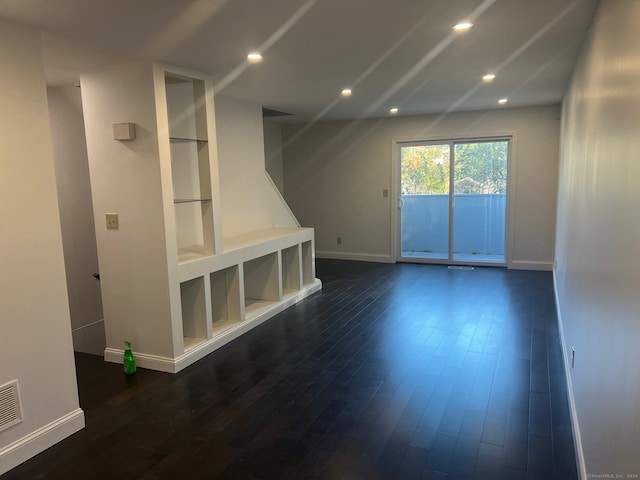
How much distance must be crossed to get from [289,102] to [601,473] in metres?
4.82

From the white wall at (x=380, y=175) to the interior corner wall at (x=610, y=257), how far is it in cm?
410

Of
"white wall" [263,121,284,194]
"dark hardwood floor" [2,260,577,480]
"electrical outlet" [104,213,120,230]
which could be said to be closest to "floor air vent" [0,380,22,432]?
"dark hardwood floor" [2,260,577,480]

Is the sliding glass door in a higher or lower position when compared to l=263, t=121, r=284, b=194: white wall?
lower

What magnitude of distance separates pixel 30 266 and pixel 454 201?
6.03 m

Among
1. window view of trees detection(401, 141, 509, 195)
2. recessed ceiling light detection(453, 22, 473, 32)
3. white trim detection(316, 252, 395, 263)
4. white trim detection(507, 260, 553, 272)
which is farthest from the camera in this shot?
white trim detection(316, 252, 395, 263)

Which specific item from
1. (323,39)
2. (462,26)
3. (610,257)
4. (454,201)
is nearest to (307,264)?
(454,201)

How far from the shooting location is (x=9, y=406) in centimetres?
236

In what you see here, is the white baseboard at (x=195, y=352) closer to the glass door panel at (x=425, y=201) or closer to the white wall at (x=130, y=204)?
the white wall at (x=130, y=204)

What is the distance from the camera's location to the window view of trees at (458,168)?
22.4 feet

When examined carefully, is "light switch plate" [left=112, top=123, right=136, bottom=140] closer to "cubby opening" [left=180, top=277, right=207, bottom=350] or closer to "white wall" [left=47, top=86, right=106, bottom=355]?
"white wall" [left=47, top=86, right=106, bottom=355]

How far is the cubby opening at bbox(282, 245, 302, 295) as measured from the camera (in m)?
5.45

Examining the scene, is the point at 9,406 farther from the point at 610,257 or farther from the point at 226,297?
the point at 610,257

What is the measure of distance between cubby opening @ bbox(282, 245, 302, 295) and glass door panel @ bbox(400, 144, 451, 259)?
272cm

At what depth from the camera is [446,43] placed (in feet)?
10.2
